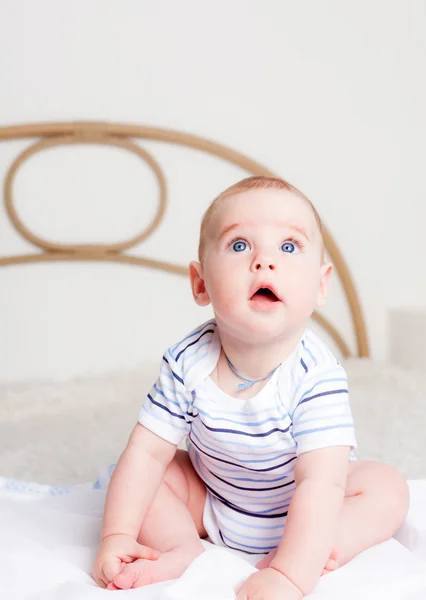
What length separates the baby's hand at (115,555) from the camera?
0.78m

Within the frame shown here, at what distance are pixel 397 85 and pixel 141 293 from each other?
3.53 ft

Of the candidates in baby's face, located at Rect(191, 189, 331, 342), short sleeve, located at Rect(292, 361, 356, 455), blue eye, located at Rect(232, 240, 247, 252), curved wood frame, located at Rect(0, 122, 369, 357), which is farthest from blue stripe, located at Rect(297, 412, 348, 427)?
curved wood frame, located at Rect(0, 122, 369, 357)

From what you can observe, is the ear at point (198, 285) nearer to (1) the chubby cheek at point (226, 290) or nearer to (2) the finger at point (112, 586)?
(1) the chubby cheek at point (226, 290)

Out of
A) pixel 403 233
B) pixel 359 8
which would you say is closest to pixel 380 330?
pixel 403 233

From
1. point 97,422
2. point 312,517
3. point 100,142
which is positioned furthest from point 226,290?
point 100,142

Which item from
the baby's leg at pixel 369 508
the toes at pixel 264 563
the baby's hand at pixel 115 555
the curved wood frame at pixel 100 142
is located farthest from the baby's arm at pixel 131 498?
the curved wood frame at pixel 100 142

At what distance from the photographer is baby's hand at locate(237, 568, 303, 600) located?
71 cm

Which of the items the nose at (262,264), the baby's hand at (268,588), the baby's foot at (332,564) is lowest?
the baby's foot at (332,564)

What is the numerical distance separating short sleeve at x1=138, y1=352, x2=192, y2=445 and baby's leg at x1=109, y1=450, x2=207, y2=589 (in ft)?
0.23

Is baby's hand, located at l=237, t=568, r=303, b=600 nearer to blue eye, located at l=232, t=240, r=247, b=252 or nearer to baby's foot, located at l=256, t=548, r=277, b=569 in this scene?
baby's foot, located at l=256, t=548, r=277, b=569

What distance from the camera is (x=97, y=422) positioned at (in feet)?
5.49

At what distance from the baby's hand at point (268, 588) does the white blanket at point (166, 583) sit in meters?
0.02

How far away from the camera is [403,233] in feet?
8.17

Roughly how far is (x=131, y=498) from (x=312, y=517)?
0.72 ft
